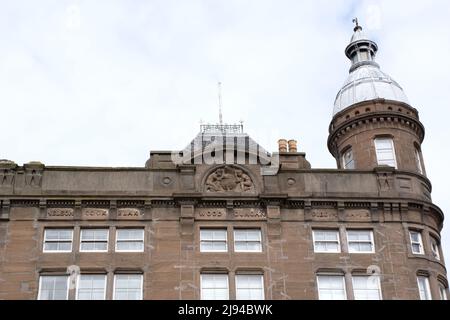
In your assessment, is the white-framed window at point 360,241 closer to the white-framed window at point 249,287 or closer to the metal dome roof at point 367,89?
the white-framed window at point 249,287

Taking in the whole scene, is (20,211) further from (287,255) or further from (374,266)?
(374,266)

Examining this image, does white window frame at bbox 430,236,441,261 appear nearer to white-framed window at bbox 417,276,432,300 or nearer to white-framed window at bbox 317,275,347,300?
white-framed window at bbox 417,276,432,300

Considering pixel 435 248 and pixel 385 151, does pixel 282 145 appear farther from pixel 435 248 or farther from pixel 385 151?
pixel 435 248

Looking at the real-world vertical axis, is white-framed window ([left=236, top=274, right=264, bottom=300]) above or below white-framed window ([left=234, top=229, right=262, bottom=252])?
below

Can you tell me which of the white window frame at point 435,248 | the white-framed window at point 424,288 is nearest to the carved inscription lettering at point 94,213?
the white-framed window at point 424,288

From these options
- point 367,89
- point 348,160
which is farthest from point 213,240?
point 367,89

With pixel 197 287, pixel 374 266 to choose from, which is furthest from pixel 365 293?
pixel 197 287

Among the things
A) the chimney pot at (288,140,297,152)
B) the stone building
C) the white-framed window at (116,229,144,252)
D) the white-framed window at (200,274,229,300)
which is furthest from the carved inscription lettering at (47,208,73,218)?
the chimney pot at (288,140,297,152)

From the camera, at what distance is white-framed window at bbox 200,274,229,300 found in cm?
4094

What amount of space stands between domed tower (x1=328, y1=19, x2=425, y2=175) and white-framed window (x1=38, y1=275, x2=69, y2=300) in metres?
17.6

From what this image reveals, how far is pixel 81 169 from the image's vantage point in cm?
4422

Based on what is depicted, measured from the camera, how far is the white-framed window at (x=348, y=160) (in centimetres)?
4860

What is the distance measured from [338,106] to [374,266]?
11935 mm

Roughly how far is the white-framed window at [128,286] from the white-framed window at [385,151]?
15.4 m
